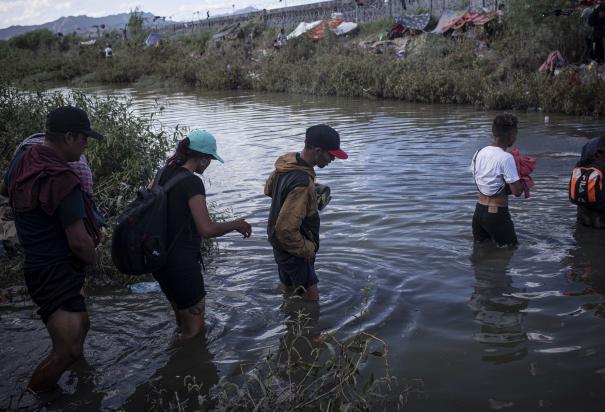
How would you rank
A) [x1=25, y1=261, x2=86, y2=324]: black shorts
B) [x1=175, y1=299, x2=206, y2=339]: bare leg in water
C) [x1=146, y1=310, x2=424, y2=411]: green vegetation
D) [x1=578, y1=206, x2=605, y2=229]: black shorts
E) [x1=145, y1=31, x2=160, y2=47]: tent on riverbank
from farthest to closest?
1. [x1=145, y1=31, x2=160, y2=47]: tent on riverbank
2. [x1=578, y1=206, x2=605, y2=229]: black shorts
3. [x1=175, y1=299, x2=206, y2=339]: bare leg in water
4. [x1=25, y1=261, x2=86, y2=324]: black shorts
5. [x1=146, y1=310, x2=424, y2=411]: green vegetation

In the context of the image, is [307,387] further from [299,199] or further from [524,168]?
[524,168]

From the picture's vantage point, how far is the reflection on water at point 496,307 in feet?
14.3

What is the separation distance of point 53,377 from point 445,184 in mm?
7045

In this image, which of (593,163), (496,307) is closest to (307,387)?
(496,307)

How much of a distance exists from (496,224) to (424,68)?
17349 millimetres

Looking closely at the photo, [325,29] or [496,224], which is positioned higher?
[325,29]

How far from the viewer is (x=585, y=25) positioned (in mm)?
19328

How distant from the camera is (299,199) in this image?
14.3 ft

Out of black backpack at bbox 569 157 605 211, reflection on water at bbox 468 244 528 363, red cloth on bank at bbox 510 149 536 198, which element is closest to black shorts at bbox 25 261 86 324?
reflection on water at bbox 468 244 528 363

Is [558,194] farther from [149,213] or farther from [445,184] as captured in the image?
[149,213]

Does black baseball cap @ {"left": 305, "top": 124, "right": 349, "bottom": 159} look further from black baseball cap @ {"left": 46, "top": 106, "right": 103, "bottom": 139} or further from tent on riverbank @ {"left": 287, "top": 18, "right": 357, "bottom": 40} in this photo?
tent on riverbank @ {"left": 287, "top": 18, "right": 357, "bottom": 40}

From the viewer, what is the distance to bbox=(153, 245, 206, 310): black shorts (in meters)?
4.01

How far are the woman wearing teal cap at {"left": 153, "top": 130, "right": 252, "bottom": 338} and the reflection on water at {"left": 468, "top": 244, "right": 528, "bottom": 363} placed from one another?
210cm

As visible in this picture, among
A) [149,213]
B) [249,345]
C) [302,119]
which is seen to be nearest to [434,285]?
[249,345]
